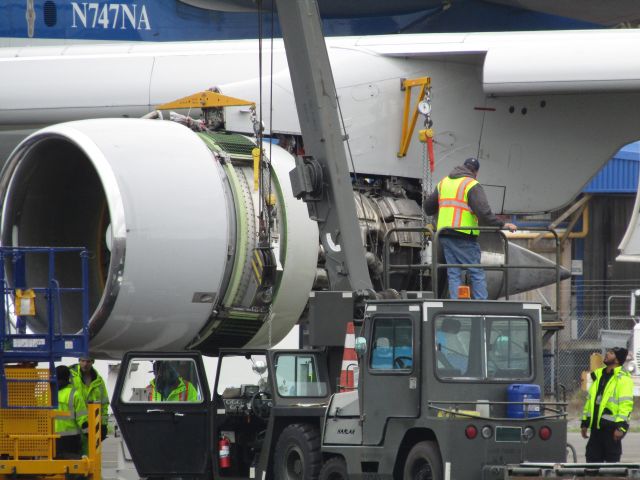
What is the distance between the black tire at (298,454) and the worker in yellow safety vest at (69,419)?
1.95 metres

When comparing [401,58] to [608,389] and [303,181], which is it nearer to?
[303,181]

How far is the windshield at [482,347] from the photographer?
8234 millimetres

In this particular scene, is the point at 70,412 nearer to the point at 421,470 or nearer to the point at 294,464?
the point at 294,464

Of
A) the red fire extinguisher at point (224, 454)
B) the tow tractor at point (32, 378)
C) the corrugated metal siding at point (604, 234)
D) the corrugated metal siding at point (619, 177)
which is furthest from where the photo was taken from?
the corrugated metal siding at point (604, 234)

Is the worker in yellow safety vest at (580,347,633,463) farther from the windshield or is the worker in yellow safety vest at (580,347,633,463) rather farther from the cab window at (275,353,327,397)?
the cab window at (275,353,327,397)

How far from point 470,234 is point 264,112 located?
269cm

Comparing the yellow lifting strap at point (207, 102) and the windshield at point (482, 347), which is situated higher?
the yellow lifting strap at point (207, 102)

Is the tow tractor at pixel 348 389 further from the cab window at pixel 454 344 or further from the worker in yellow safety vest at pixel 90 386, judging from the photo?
the worker in yellow safety vest at pixel 90 386

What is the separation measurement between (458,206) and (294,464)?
2.43 meters

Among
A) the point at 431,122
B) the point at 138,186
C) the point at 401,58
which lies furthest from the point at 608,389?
the point at 138,186

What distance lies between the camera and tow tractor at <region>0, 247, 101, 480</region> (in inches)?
351

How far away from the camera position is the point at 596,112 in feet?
39.3

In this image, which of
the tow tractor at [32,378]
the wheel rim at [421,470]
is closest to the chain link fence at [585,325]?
the wheel rim at [421,470]

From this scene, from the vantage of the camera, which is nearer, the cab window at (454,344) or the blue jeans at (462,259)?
the cab window at (454,344)
